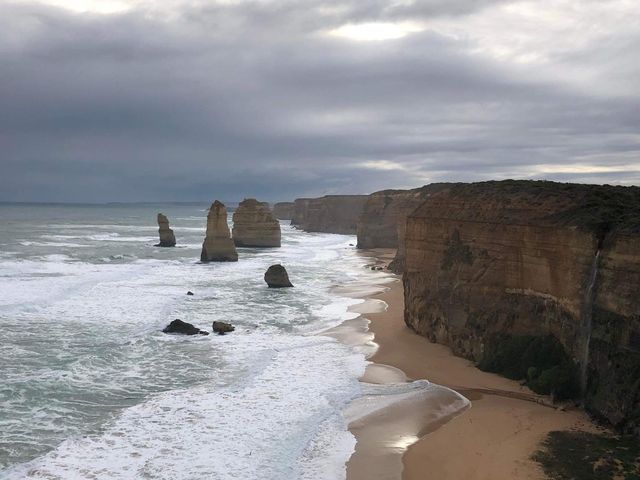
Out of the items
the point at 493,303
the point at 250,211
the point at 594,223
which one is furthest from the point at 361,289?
the point at 250,211

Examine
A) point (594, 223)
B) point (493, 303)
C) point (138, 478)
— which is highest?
point (594, 223)

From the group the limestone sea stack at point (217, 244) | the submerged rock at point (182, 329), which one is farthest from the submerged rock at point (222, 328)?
the limestone sea stack at point (217, 244)

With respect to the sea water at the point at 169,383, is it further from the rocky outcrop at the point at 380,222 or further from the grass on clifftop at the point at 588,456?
the rocky outcrop at the point at 380,222

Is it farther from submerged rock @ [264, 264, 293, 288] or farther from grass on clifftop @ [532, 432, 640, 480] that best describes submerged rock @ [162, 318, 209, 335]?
grass on clifftop @ [532, 432, 640, 480]

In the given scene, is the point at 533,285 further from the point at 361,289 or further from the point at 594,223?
the point at 361,289

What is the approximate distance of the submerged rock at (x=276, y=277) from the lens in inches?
1499

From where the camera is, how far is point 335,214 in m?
113

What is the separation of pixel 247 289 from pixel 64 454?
25.4 meters

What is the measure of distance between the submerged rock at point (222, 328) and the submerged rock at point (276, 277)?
1273cm

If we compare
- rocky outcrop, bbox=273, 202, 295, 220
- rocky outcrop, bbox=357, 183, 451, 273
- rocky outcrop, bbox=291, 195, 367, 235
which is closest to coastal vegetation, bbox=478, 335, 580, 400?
rocky outcrop, bbox=357, 183, 451, 273

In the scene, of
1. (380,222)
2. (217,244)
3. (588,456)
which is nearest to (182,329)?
(588,456)

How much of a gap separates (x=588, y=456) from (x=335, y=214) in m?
102

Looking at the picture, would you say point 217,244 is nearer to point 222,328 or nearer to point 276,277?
point 276,277

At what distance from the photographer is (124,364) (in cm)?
1994
